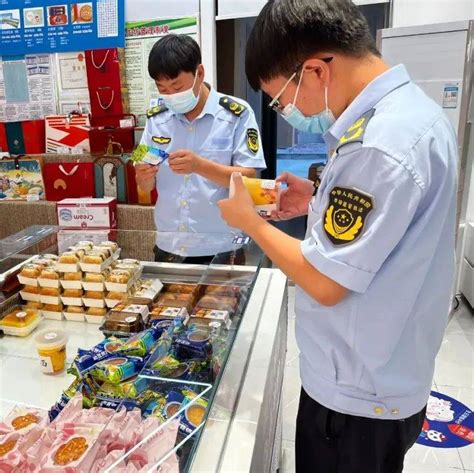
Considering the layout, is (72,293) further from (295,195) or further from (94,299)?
(295,195)

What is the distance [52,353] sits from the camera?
1.34m

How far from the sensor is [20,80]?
4500 millimetres

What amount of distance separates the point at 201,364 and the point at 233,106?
57.8 inches

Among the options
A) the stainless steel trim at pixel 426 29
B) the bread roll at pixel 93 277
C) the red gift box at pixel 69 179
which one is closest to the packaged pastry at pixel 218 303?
the bread roll at pixel 93 277

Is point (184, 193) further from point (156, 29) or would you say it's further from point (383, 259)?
point (156, 29)

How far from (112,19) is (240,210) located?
12.3 feet

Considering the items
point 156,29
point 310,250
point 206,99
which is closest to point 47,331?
point 310,250

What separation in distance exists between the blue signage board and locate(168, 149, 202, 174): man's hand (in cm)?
274

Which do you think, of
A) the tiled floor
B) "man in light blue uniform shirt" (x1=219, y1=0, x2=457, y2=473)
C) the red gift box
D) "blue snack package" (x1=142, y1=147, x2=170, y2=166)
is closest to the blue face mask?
"man in light blue uniform shirt" (x1=219, y1=0, x2=457, y2=473)

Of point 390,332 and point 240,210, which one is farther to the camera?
point 240,210

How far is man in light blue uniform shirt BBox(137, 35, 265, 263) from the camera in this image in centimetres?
202

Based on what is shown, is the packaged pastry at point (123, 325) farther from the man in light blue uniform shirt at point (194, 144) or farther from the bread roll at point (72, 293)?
the man in light blue uniform shirt at point (194, 144)

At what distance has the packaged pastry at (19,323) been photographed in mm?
1544

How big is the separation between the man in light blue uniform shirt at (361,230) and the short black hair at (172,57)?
3.48 feet
